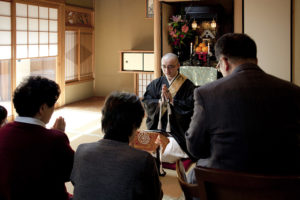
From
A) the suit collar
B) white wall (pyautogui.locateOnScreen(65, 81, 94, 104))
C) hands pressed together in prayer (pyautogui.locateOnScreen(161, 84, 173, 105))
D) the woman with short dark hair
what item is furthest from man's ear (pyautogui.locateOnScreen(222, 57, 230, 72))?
white wall (pyautogui.locateOnScreen(65, 81, 94, 104))

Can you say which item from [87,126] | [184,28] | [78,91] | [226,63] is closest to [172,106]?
[226,63]

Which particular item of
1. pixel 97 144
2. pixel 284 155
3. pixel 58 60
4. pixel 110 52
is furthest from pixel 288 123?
pixel 110 52

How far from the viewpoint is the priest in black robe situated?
11.3 feet

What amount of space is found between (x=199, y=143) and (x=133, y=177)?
33 centimetres

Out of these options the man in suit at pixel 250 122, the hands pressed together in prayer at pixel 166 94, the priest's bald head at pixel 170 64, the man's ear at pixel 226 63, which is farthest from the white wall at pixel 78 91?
the man in suit at pixel 250 122

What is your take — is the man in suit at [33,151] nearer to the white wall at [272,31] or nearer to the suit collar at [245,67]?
the suit collar at [245,67]

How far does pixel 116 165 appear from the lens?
123 centimetres

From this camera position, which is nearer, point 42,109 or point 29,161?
point 29,161

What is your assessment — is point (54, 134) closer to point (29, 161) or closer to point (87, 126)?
point (29, 161)

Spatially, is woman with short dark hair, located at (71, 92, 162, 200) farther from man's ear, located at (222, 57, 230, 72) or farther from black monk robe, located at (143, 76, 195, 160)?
black monk robe, located at (143, 76, 195, 160)

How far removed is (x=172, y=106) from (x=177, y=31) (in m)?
2.32

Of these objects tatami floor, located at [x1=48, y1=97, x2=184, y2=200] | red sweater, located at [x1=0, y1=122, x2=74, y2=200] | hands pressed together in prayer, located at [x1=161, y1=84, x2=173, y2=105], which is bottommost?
tatami floor, located at [x1=48, y1=97, x2=184, y2=200]

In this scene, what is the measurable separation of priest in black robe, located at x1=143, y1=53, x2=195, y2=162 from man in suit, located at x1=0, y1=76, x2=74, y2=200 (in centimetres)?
194

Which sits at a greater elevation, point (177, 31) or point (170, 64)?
point (177, 31)
